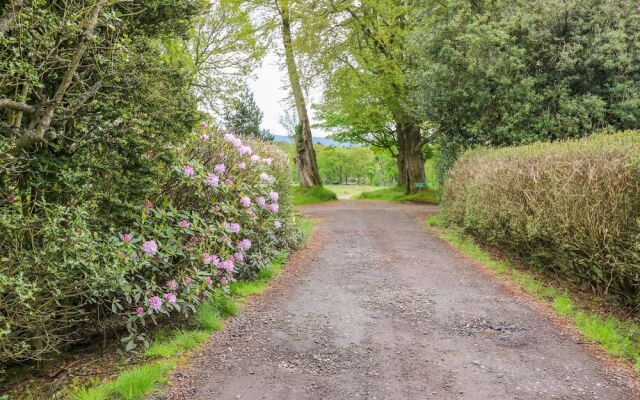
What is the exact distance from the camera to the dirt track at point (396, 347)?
3561mm

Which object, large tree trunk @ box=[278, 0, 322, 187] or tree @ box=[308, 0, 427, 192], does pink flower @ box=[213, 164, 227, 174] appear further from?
large tree trunk @ box=[278, 0, 322, 187]

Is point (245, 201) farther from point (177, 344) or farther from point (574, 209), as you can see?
point (574, 209)

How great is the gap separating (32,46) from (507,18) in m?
13.0

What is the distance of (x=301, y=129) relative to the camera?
20922 mm

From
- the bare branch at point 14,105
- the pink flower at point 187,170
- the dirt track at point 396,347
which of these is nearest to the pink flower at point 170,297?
the dirt track at point 396,347

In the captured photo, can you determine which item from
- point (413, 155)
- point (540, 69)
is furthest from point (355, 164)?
point (540, 69)

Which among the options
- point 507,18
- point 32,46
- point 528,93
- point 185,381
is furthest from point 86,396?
point 507,18

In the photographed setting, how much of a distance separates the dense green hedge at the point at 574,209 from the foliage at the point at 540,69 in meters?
5.15

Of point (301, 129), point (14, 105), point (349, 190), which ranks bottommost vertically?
point (349, 190)

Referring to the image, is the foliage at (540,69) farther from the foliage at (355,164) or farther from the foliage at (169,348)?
the foliage at (355,164)

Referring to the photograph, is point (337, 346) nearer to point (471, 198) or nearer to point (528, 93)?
point (471, 198)

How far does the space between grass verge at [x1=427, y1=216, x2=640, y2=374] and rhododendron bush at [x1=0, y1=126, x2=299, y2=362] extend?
3895 mm

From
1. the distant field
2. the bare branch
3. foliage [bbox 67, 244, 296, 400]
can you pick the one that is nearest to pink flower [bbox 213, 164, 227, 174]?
foliage [bbox 67, 244, 296, 400]

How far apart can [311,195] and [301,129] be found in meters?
3.17
